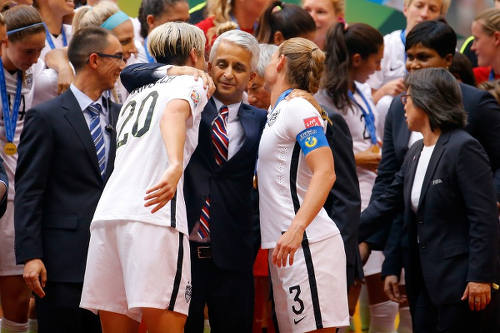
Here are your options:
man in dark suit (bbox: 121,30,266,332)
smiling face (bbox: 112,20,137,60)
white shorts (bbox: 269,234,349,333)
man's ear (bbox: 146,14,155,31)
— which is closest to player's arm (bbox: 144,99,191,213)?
man in dark suit (bbox: 121,30,266,332)

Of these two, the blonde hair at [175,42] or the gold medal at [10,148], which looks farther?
the gold medal at [10,148]

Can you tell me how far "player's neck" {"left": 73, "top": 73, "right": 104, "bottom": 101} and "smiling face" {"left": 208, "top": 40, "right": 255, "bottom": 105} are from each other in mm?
713

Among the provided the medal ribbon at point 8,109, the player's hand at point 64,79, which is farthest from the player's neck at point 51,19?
the medal ribbon at point 8,109

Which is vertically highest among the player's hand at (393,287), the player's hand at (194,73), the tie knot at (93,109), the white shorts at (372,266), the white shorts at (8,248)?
the player's hand at (194,73)

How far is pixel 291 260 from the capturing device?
4109 millimetres

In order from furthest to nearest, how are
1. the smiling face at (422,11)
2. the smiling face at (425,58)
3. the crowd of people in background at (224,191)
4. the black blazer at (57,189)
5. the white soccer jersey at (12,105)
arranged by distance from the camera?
1. the smiling face at (422,11)
2. the smiling face at (425,58)
3. the white soccer jersey at (12,105)
4. the black blazer at (57,189)
5. the crowd of people in background at (224,191)

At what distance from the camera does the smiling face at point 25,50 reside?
5.75m

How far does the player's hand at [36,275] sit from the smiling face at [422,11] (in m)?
4.08

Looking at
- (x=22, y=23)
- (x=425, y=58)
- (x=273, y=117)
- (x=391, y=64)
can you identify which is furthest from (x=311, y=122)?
(x=391, y=64)

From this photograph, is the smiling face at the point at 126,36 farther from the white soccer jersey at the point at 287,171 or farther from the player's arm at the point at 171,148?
the player's arm at the point at 171,148

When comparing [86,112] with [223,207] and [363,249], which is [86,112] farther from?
[363,249]

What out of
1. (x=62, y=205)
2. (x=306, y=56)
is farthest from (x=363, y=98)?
(x=62, y=205)

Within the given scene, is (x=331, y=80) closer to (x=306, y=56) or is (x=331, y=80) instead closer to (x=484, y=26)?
(x=484, y=26)

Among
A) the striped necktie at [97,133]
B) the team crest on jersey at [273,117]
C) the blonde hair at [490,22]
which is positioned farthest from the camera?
the blonde hair at [490,22]
